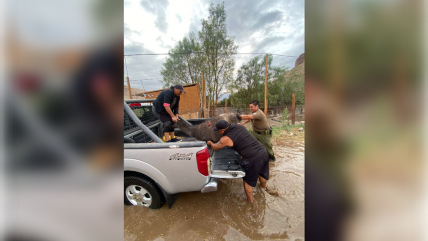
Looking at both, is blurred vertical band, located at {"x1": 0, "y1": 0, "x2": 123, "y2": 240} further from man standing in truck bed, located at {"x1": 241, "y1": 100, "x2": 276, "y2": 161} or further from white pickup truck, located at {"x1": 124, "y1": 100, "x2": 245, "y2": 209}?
man standing in truck bed, located at {"x1": 241, "y1": 100, "x2": 276, "y2": 161}

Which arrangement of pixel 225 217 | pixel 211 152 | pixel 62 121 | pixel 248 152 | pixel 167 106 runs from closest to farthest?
pixel 62 121 < pixel 225 217 < pixel 248 152 < pixel 211 152 < pixel 167 106

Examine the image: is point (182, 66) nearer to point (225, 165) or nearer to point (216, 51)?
point (216, 51)

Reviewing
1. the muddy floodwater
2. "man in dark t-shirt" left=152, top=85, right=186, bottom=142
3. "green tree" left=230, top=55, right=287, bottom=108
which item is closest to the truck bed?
"man in dark t-shirt" left=152, top=85, right=186, bottom=142

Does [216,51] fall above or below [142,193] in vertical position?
above

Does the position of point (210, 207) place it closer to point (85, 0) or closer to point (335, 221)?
point (335, 221)

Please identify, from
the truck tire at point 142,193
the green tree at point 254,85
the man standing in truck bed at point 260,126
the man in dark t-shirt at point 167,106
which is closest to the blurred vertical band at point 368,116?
the truck tire at point 142,193

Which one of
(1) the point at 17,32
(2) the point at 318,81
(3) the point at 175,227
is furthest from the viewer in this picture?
(3) the point at 175,227

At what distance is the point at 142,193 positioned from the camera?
2613 mm

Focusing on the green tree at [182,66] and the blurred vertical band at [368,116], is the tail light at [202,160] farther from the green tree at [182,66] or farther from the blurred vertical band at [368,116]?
the green tree at [182,66]

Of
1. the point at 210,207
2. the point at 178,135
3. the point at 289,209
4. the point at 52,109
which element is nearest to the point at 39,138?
the point at 52,109

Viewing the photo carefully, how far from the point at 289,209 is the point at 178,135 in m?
3.04

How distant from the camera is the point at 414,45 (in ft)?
1.84

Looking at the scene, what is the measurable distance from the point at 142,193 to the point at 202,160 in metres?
1.19

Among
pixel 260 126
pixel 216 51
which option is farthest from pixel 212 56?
pixel 260 126
